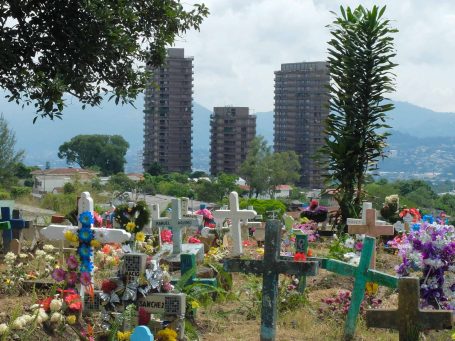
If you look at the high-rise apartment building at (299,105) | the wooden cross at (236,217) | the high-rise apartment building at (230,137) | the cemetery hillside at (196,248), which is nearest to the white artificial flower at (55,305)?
the cemetery hillside at (196,248)

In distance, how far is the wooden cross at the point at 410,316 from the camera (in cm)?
659

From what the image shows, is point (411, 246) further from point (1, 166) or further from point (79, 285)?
point (1, 166)

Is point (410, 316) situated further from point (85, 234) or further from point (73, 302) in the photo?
point (85, 234)

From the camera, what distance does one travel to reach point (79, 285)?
7.62 m

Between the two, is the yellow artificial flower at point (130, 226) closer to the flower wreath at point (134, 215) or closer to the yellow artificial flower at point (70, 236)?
the flower wreath at point (134, 215)

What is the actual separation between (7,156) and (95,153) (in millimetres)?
63275

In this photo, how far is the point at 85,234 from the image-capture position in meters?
8.13

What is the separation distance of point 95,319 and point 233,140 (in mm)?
158146

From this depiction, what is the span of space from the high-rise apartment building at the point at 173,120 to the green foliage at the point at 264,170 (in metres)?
44.6

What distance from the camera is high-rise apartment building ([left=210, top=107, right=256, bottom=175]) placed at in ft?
539

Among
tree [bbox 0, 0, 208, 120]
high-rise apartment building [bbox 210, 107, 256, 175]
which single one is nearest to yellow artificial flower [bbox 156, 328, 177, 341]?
tree [bbox 0, 0, 208, 120]

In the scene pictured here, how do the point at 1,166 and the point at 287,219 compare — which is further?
the point at 1,166

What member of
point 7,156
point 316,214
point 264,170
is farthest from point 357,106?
point 264,170

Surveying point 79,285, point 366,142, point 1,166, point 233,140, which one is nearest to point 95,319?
point 79,285
